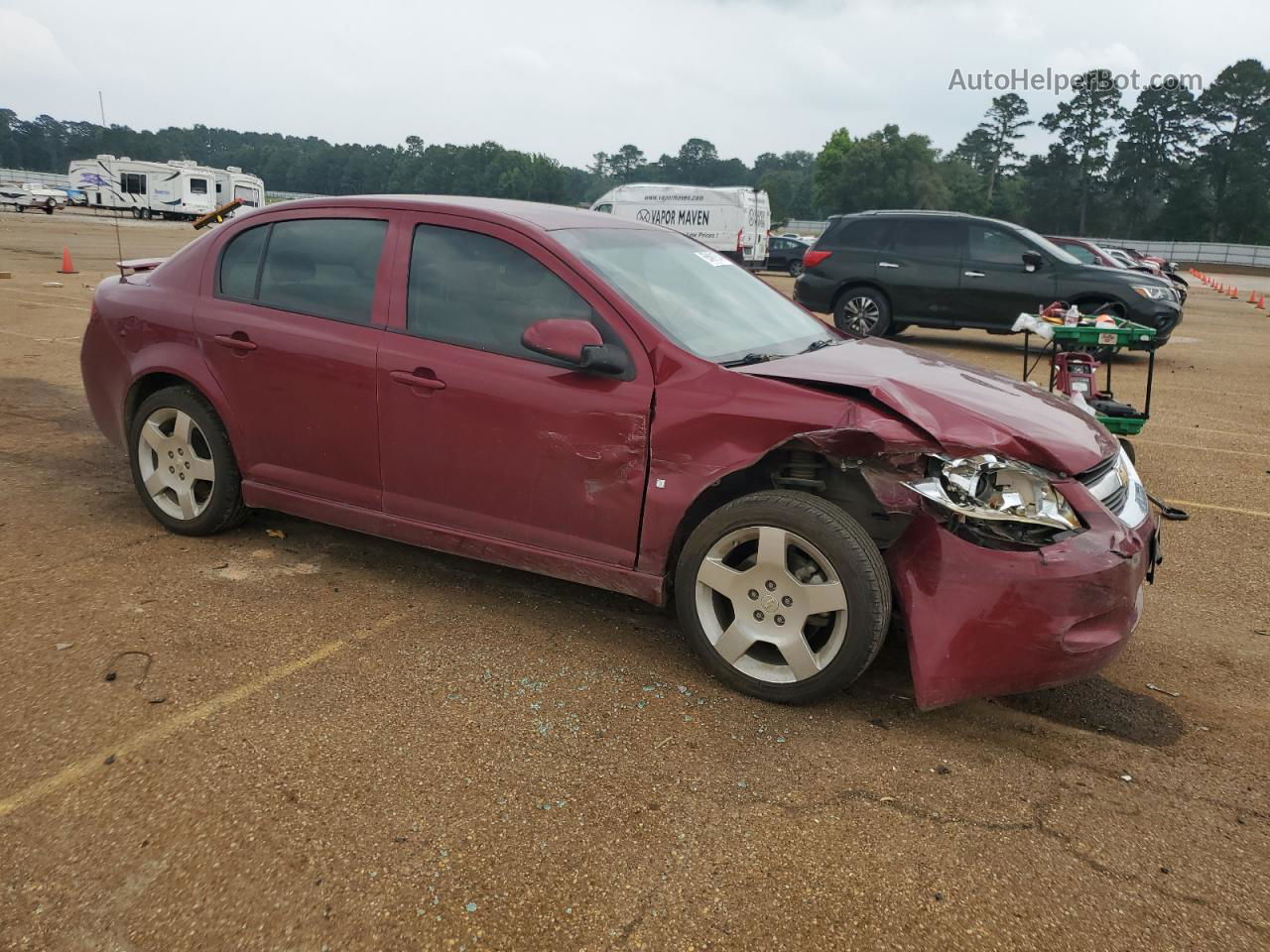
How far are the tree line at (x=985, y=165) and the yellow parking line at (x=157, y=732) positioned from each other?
1893 inches

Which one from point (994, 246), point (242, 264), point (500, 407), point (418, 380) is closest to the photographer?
point (500, 407)

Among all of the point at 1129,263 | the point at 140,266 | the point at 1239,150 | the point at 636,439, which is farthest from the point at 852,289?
the point at 1239,150

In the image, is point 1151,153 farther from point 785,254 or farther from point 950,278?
point 950,278

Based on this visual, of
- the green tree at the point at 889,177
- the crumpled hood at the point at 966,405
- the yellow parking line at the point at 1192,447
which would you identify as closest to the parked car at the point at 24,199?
the yellow parking line at the point at 1192,447

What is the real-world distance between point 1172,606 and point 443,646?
328cm

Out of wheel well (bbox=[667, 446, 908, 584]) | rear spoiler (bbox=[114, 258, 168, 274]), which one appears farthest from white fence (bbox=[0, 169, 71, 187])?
wheel well (bbox=[667, 446, 908, 584])

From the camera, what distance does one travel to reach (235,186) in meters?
51.9

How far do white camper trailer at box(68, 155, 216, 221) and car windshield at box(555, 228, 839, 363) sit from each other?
4948 centimetres

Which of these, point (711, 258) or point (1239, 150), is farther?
point (1239, 150)

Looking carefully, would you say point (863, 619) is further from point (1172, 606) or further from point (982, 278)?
point (982, 278)

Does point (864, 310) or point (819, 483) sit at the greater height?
point (864, 310)

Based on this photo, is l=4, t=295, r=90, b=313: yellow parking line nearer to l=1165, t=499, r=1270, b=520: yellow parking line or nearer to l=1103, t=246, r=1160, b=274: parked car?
l=1165, t=499, r=1270, b=520: yellow parking line

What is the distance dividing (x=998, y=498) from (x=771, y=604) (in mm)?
815

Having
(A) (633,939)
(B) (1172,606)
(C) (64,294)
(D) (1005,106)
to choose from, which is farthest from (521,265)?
(D) (1005,106)
